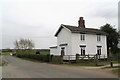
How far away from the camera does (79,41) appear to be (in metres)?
28.5

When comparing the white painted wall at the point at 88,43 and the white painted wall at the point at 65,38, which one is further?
the white painted wall at the point at 65,38

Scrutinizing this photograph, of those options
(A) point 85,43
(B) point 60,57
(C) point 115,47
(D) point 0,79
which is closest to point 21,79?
(D) point 0,79

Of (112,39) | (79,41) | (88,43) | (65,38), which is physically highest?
(112,39)

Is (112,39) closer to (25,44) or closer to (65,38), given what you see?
(65,38)

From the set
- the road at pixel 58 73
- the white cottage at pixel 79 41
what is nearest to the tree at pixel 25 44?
the white cottage at pixel 79 41

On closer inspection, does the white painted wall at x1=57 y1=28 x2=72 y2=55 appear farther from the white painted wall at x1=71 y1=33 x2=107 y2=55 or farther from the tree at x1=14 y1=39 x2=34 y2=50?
the tree at x1=14 y1=39 x2=34 y2=50

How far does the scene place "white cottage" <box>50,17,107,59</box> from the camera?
27688 mm

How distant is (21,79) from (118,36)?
33.4 meters

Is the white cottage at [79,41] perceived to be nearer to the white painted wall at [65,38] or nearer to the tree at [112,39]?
the white painted wall at [65,38]

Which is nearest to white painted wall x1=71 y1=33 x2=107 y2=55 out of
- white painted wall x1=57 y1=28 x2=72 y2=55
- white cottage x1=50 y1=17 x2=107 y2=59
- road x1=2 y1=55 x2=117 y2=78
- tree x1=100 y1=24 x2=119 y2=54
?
white cottage x1=50 y1=17 x2=107 y2=59

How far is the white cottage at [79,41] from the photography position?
27.7 meters

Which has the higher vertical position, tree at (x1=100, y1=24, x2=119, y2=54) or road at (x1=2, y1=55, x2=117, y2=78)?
tree at (x1=100, y1=24, x2=119, y2=54)

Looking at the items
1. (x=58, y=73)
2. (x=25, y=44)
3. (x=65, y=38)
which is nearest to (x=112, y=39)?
(x=65, y=38)

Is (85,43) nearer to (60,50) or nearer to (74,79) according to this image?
(60,50)
